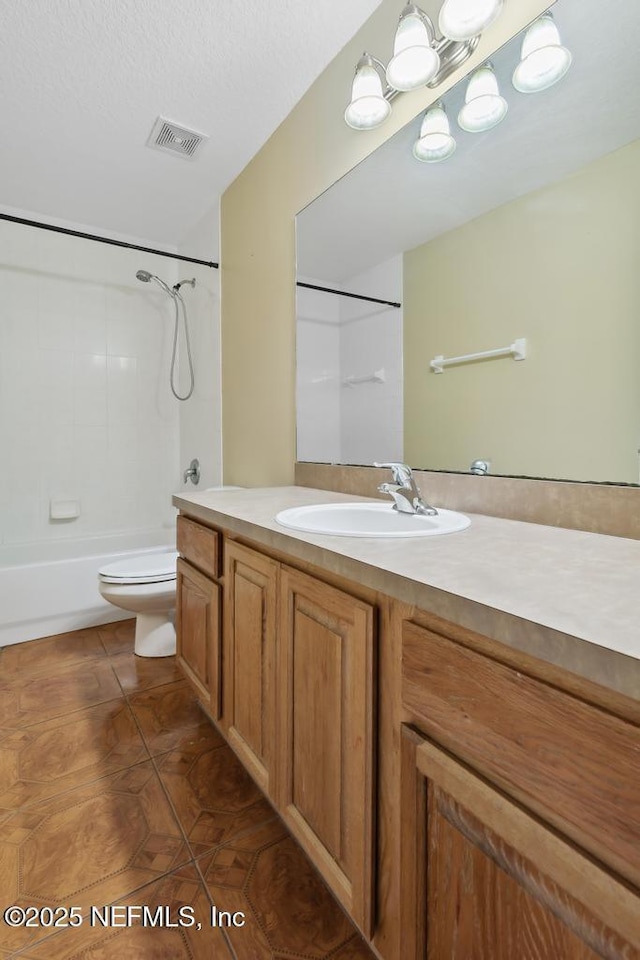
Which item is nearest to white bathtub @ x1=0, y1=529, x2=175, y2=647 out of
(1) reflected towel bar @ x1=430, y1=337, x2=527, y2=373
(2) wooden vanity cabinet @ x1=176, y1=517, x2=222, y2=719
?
(2) wooden vanity cabinet @ x1=176, y1=517, x2=222, y2=719

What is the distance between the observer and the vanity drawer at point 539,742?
0.39 m

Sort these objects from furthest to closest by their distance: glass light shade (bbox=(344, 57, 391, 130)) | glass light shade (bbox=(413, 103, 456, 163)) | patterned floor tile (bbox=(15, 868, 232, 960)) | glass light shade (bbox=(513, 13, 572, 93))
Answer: glass light shade (bbox=(344, 57, 391, 130))
glass light shade (bbox=(413, 103, 456, 163))
glass light shade (bbox=(513, 13, 572, 93))
patterned floor tile (bbox=(15, 868, 232, 960))

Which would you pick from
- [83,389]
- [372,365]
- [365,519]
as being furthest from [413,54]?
[83,389]

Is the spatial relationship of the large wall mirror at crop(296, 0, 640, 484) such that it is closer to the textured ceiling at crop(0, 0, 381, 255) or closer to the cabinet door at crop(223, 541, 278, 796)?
the textured ceiling at crop(0, 0, 381, 255)

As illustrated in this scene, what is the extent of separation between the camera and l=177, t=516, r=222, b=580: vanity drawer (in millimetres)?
1278

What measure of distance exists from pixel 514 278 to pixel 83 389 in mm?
2699

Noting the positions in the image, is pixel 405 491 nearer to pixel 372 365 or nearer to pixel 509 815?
pixel 372 365

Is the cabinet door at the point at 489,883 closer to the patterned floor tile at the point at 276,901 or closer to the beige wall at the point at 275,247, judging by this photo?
the patterned floor tile at the point at 276,901

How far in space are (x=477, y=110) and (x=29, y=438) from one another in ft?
9.09

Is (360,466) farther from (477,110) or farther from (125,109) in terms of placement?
(125,109)

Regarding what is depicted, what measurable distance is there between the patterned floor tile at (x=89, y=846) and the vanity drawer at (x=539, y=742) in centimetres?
92

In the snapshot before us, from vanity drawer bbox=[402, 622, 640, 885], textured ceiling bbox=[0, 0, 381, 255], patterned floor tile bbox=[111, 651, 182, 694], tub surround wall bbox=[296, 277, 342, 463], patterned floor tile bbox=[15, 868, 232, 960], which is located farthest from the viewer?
patterned floor tile bbox=[111, 651, 182, 694]

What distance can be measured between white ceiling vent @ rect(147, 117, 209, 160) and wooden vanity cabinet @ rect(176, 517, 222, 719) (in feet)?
5.65

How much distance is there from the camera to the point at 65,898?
3.18 ft
